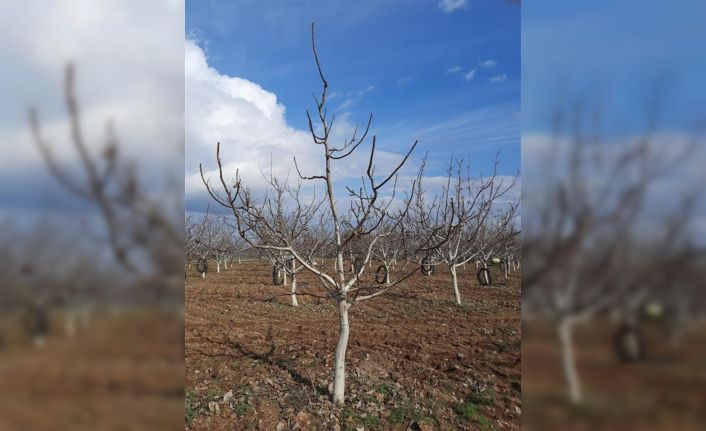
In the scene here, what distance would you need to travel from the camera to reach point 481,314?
342 inches

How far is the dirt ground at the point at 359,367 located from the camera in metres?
3.69

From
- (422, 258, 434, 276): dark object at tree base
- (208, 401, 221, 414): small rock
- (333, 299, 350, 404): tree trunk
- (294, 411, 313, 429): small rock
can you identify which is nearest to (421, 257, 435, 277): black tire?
(422, 258, 434, 276): dark object at tree base
